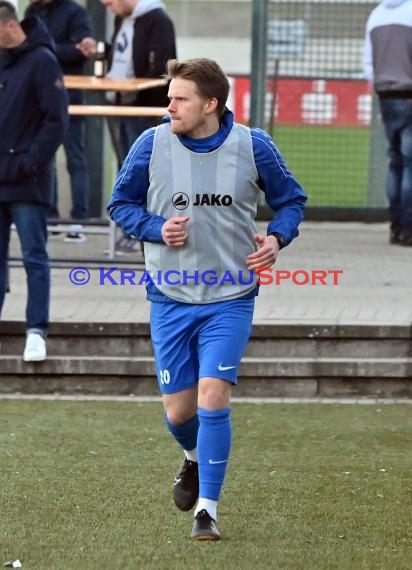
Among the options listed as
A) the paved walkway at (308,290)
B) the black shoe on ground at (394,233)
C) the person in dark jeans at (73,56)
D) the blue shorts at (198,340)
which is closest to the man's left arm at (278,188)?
the blue shorts at (198,340)

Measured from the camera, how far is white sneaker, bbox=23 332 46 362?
8.78 m

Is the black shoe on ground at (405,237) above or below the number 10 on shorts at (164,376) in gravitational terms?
below

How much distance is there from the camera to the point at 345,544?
18.6ft

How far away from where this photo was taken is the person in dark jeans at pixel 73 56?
1236cm

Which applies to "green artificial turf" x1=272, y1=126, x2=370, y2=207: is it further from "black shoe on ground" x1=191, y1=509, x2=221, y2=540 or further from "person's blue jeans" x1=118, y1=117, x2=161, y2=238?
"black shoe on ground" x1=191, y1=509, x2=221, y2=540

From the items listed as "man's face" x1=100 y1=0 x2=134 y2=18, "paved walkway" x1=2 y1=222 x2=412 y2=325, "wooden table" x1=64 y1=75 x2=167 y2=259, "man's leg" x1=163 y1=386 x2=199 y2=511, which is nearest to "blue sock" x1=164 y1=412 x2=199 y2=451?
"man's leg" x1=163 y1=386 x2=199 y2=511

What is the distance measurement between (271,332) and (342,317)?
54 centimetres

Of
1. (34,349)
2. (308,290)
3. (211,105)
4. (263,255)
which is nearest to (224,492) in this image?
(263,255)

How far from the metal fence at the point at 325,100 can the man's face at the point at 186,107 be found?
27.8 feet

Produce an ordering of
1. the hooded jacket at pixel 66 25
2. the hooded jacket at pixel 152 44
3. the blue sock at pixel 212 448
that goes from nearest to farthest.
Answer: the blue sock at pixel 212 448, the hooded jacket at pixel 152 44, the hooded jacket at pixel 66 25

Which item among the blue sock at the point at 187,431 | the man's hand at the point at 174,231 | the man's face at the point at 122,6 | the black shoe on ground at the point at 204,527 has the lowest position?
the black shoe on ground at the point at 204,527

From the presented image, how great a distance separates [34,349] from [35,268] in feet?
1.63

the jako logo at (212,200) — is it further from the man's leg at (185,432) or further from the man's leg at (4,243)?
the man's leg at (4,243)

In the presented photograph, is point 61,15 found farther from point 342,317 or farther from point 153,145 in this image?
point 153,145
